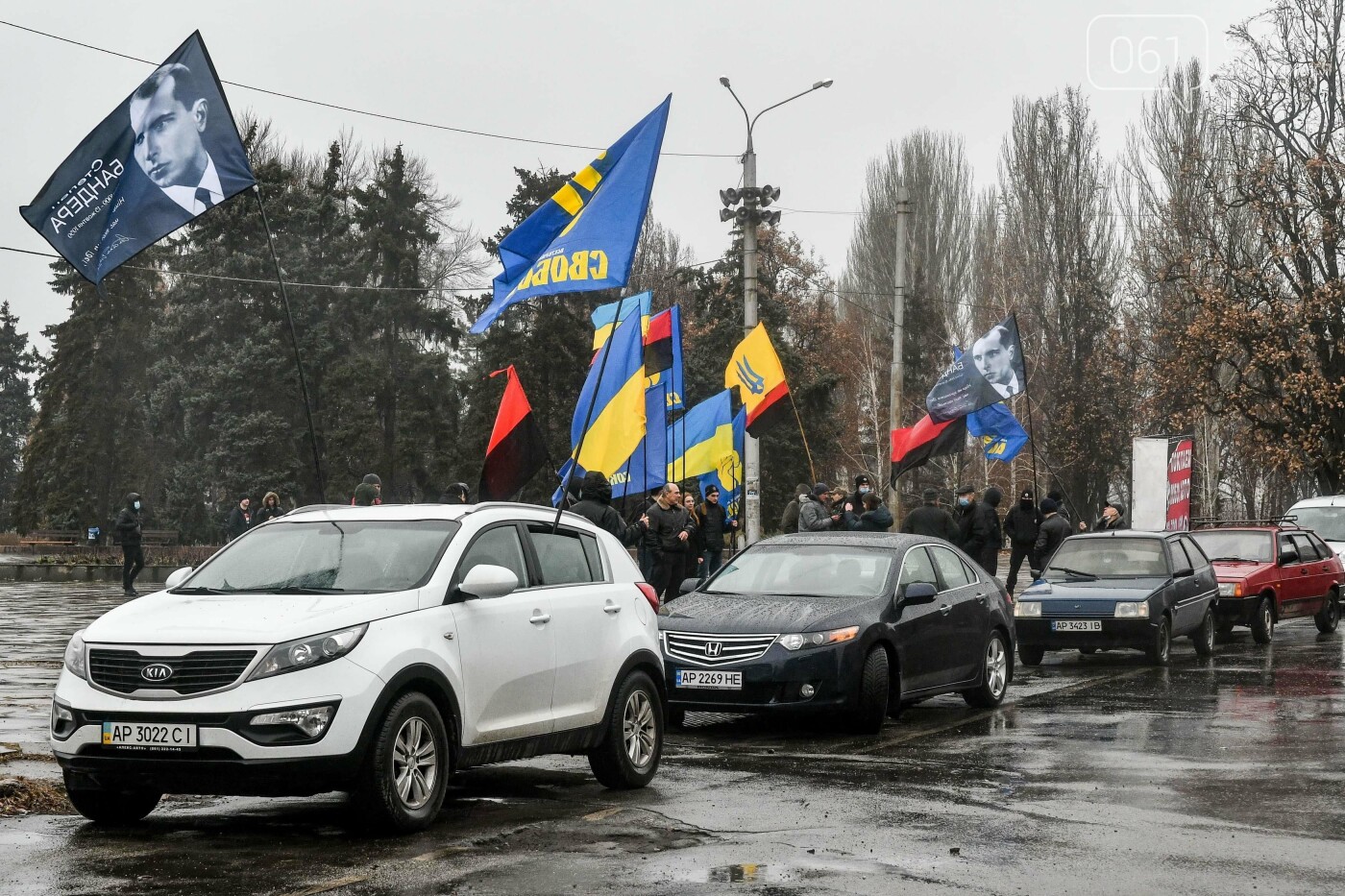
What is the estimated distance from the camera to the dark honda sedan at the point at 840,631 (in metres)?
11.4

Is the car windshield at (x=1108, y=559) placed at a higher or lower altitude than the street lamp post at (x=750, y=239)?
lower

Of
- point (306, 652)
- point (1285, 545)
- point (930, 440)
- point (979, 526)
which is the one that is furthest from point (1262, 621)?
point (306, 652)

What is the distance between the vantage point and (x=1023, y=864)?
6.90 m

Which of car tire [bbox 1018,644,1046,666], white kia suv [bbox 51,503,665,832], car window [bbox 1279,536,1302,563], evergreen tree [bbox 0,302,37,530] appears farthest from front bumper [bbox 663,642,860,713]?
evergreen tree [bbox 0,302,37,530]

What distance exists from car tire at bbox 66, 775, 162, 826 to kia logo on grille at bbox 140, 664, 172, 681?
65 centimetres

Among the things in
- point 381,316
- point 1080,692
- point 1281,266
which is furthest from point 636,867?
point 381,316

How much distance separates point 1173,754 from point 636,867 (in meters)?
4.98

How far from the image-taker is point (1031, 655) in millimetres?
17797

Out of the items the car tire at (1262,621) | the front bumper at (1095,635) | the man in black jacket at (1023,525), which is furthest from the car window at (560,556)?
the man in black jacket at (1023,525)

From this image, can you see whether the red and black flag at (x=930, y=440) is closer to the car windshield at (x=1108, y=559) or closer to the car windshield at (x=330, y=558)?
the car windshield at (x=1108, y=559)

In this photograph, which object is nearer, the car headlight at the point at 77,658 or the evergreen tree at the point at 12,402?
the car headlight at the point at 77,658

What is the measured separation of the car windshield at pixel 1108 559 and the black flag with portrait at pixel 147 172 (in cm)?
1005

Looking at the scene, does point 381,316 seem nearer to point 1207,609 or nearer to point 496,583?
point 1207,609

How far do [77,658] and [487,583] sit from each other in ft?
6.19
